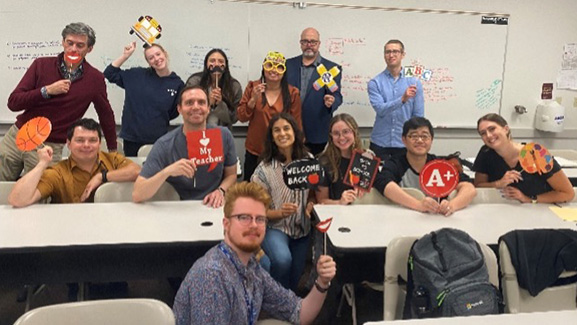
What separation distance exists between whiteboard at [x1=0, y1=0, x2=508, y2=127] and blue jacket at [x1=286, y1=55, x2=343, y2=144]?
49cm

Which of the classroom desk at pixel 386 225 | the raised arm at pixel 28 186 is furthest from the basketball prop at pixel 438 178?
the raised arm at pixel 28 186

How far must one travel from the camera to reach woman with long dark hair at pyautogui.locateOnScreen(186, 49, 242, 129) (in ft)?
12.5

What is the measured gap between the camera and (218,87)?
3857 millimetres

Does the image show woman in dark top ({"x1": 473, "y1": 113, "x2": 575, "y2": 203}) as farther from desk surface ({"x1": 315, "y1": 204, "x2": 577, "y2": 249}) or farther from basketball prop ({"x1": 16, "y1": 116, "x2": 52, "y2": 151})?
basketball prop ({"x1": 16, "y1": 116, "x2": 52, "y2": 151})

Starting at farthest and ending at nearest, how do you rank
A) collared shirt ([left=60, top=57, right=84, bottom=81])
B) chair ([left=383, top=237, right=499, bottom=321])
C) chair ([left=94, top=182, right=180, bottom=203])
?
1. collared shirt ([left=60, top=57, right=84, bottom=81])
2. chair ([left=94, top=182, right=180, bottom=203])
3. chair ([left=383, top=237, right=499, bottom=321])

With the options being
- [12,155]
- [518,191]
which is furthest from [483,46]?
[12,155]

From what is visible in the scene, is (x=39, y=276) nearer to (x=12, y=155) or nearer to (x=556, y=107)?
(x=12, y=155)

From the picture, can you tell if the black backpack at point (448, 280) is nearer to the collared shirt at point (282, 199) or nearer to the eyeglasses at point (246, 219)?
the eyeglasses at point (246, 219)

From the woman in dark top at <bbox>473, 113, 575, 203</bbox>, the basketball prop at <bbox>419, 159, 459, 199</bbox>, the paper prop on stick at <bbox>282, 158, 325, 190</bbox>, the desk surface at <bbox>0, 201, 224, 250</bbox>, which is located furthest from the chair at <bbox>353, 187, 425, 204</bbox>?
the desk surface at <bbox>0, 201, 224, 250</bbox>

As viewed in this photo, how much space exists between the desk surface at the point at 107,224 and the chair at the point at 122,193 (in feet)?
0.31

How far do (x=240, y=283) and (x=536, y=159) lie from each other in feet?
6.60

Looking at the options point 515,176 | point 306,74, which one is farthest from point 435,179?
point 306,74

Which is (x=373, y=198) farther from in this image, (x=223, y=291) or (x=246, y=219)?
(x=223, y=291)

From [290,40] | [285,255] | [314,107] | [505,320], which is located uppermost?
[290,40]
